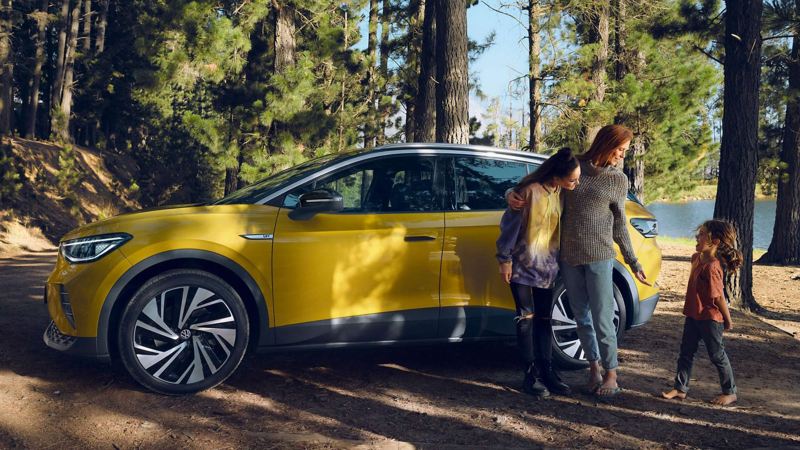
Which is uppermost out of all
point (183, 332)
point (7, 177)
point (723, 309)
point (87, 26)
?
point (87, 26)


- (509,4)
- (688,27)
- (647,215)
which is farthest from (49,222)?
(647,215)

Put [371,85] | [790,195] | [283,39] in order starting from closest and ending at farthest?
[790,195], [283,39], [371,85]

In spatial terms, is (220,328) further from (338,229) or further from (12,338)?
(12,338)

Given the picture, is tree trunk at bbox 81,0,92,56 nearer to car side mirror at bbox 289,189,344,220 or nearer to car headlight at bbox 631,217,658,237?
car side mirror at bbox 289,189,344,220

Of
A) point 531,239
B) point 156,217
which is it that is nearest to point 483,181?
point 531,239

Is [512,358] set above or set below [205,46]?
below

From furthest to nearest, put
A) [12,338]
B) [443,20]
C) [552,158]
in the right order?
[443,20] → [12,338] → [552,158]

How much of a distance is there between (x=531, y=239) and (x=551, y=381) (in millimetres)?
1079

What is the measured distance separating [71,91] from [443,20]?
1010 inches

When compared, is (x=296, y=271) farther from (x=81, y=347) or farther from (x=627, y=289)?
(x=627, y=289)

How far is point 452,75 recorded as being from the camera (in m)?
10.2

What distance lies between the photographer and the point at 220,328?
511 cm

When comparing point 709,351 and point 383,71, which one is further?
point 383,71

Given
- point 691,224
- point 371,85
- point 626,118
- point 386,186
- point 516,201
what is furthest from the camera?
point 691,224
